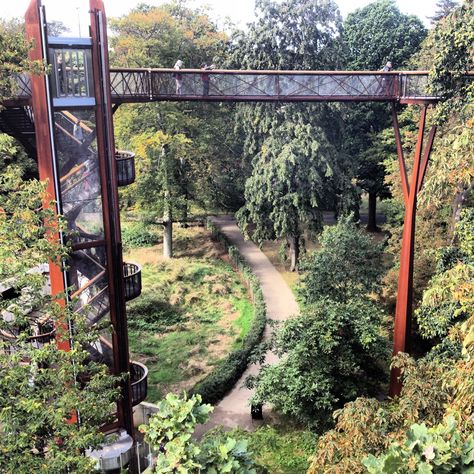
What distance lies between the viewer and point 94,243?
9.72 metres

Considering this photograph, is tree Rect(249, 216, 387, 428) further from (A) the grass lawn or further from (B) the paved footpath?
(A) the grass lawn

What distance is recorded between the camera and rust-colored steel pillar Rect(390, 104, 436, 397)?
504 inches

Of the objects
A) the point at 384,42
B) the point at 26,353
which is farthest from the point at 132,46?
the point at 26,353

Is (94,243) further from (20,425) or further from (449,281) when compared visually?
(449,281)

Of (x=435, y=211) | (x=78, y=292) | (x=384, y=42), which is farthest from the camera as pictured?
(x=384, y=42)

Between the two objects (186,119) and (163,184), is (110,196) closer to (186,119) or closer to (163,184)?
(163,184)

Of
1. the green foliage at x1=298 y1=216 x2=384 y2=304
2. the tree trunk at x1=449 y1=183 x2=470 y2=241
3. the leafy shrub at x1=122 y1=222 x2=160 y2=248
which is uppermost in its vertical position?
the tree trunk at x1=449 y1=183 x2=470 y2=241

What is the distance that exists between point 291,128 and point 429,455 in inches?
716

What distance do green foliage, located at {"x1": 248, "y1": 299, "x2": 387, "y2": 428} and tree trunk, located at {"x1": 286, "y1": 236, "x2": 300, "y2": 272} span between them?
10.5 m

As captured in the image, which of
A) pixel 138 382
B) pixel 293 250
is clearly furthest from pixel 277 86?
pixel 293 250

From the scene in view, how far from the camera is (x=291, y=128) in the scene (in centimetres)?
2136

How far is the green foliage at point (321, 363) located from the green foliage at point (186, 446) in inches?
228

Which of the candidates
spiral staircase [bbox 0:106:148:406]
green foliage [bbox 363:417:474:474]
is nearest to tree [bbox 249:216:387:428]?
spiral staircase [bbox 0:106:148:406]

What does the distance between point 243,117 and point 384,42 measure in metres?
11.3
